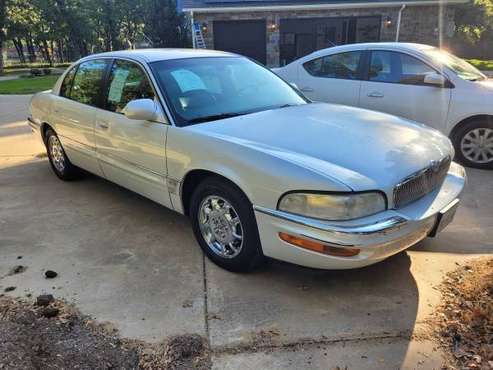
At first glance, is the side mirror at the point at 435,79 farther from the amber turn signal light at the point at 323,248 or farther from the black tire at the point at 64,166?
the black tire at the point at 64,166

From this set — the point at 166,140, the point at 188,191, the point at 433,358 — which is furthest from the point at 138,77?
the point at 433,358

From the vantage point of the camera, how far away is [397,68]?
6.15m

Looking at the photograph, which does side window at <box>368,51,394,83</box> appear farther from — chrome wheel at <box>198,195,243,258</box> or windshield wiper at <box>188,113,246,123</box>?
chrome wheel at <box>198,195,243,258</box>

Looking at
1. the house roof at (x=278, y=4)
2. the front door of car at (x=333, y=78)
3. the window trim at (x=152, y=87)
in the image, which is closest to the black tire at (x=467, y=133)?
the front door of car at (x=333, y=78)

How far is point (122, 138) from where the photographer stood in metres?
4.02

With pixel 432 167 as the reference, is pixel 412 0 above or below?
above

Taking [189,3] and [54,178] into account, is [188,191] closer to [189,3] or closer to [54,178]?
[54,178]

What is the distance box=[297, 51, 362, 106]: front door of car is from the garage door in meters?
13.5

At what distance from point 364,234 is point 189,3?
18383 millimetres

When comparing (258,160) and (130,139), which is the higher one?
(258,160)

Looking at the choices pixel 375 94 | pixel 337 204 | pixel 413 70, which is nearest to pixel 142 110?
pixel 337 204

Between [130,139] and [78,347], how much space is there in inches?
75.0

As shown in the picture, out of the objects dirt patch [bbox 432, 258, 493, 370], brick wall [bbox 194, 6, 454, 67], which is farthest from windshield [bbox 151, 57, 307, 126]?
brick wall [bbox 194, 6, 454, 67]

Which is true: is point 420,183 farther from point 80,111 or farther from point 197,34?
point 197,34
